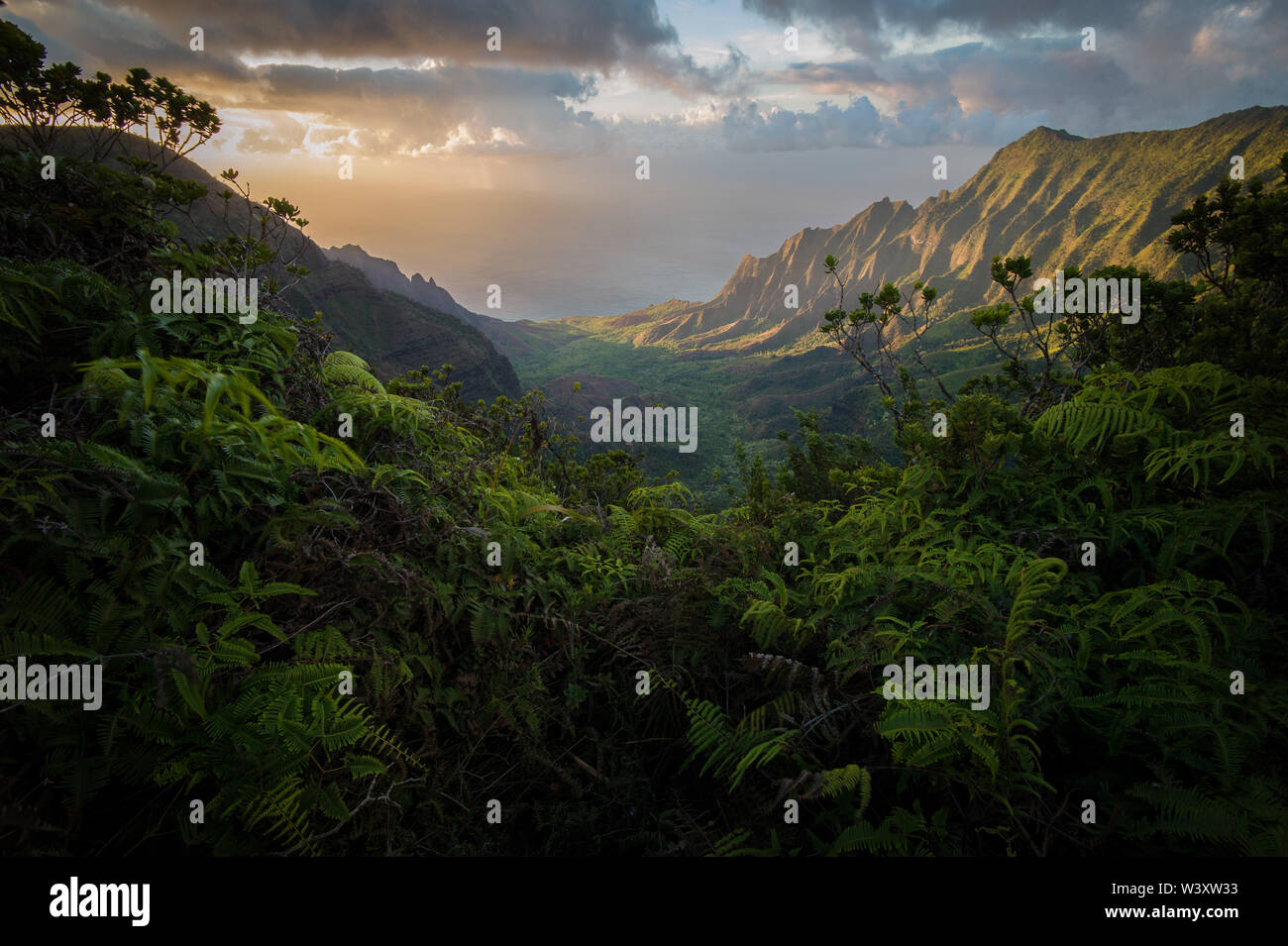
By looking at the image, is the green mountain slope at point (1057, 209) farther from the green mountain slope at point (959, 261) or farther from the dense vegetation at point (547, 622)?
the dense vegetation at point (547, 622)

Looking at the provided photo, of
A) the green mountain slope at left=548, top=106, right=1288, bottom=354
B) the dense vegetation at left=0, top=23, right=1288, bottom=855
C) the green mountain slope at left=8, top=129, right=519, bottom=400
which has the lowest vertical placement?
the dense vegetation at left=0, top=23, right=1288, bottom=855

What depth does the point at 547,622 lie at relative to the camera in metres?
2.69

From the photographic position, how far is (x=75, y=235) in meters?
2.95

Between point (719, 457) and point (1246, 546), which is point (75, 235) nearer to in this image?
point (1246, 546)

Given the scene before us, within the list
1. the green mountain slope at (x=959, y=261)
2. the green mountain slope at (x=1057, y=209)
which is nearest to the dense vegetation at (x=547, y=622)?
the green mountain slope at (x=959, y=261)

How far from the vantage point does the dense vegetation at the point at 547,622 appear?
1.64 meters

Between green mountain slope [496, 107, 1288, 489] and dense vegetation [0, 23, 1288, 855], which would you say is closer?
dense vegetation [0, 23, 1288, 855]

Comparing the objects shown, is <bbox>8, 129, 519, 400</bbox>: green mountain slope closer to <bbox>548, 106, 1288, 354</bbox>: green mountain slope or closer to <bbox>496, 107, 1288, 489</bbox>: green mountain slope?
<bbox>496, 107, 1288, 489</bbox>: green mountain slope

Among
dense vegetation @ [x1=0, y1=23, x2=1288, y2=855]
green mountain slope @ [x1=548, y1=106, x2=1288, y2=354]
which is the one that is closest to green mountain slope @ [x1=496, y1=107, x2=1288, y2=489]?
green mountain slope @ [x1=548, y1=106, x2=1288, y2=354]

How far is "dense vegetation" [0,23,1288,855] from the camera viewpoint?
5.38 feet

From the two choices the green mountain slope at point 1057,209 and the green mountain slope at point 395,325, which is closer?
the green mountain slope at point 395,325

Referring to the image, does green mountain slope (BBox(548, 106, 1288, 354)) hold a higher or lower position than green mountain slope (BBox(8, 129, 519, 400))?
higher

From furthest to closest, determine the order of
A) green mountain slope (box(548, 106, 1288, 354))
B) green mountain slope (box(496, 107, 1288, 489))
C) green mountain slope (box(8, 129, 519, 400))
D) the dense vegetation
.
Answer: green mountain slope (box(548, 106, 1288, 354)), green mountain slope (box(496, 107, 1288, 489)), green mountain slope (box(8, 129, 519, 400)), the dense vegetation

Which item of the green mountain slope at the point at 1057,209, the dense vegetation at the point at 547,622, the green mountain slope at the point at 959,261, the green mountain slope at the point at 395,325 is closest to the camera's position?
the dense vegetation at the point at 547,622
